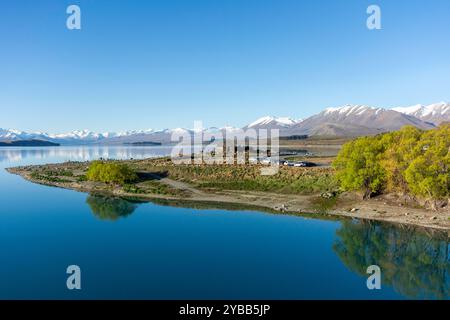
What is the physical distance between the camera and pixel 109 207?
2665 inches

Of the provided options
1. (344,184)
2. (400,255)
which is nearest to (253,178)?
(344,184)

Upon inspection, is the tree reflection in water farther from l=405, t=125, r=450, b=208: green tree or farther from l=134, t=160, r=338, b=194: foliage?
l=405, t=125, r=450, b=208: green tree

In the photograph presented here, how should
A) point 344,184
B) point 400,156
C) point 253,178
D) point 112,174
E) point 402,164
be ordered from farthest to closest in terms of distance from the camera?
point 112,174
point 253,178
point 344,184
point 400,156
point 402,164

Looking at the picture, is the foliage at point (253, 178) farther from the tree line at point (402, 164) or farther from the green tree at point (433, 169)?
the green tree at point (433, 169)

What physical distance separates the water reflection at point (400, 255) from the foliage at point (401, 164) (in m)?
8.38

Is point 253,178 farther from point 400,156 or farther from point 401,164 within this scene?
point 401,164

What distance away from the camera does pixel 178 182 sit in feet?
287

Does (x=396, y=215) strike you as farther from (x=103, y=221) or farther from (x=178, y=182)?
(x=178, y=182)

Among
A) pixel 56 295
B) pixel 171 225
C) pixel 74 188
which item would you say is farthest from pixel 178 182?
pixel 56 295

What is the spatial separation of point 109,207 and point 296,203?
35922 millimetres

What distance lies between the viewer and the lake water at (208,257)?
31203mm

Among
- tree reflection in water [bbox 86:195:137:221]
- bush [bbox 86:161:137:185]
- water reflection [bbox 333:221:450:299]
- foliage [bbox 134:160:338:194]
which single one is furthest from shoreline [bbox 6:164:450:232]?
tree reflection in water [bbox 86:195:137:221]
